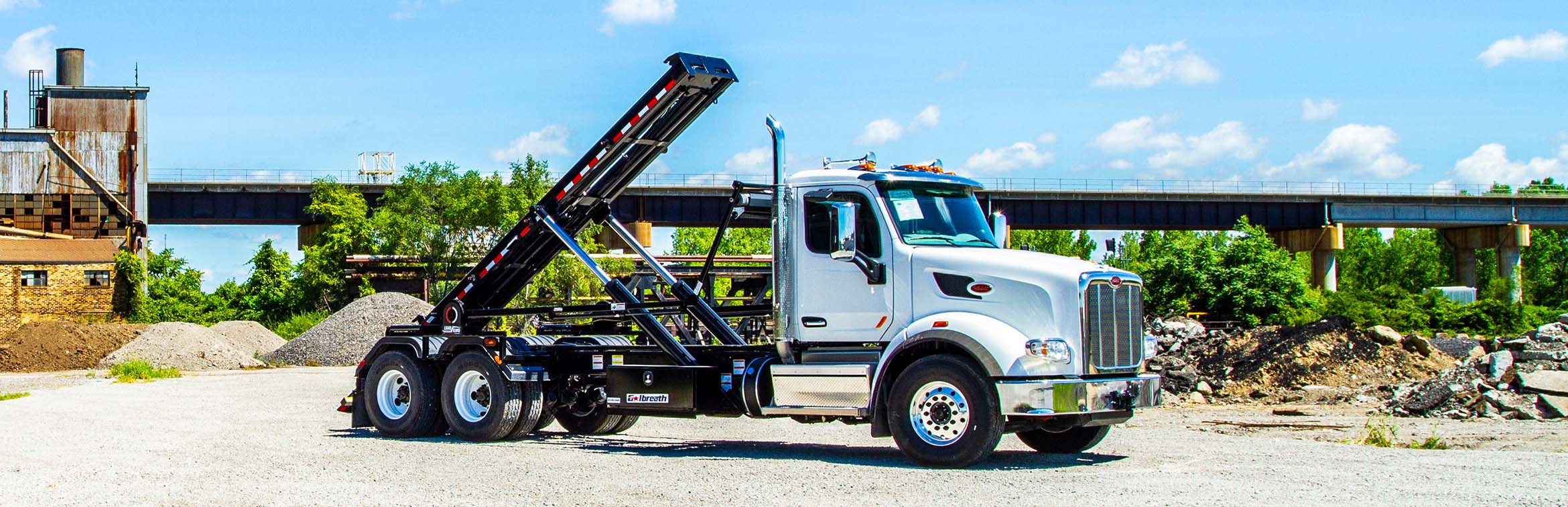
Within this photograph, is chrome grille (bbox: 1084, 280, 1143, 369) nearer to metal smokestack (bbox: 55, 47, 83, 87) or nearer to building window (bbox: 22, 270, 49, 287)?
building window (bbox: 22, 270, 49, 287)

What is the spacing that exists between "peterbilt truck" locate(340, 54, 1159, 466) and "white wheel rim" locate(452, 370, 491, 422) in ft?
0.08

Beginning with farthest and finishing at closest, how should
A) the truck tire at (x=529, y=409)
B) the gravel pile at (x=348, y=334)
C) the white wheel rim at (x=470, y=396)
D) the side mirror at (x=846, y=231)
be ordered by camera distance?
the gravel pile at (x=348, y=334)
the white wheel rim at (x=470, y=396)
the truck tire at (x=529, y=409)
the side mirror at (x=846, y=231)

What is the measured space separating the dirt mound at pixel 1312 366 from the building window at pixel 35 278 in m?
42.9

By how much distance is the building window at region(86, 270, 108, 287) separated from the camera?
55.0 metres

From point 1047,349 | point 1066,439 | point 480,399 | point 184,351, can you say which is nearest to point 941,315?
point 1047,349

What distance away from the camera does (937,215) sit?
13562 millimetres

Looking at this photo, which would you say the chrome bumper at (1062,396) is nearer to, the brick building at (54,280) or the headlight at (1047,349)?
the headlight at (1047,349)

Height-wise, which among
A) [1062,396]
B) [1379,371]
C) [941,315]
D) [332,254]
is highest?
[332,254]

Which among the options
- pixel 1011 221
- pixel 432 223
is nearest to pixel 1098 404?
pixel 432 223

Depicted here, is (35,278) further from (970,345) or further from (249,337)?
(970,345)

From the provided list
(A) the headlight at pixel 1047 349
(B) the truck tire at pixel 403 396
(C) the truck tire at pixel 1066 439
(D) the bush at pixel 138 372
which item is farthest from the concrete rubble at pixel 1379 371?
(D) the bush at pixel 138 372

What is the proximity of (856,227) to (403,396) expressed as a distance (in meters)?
6.82

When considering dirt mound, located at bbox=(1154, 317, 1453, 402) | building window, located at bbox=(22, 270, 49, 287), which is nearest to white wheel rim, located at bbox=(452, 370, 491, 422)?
dirt mound, located at bbox=(1154, 317, 1453, 402)

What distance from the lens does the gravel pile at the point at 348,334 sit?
43.5 metres
